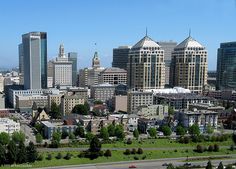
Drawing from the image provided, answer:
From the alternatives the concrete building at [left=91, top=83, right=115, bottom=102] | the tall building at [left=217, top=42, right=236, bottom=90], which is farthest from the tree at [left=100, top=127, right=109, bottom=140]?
the tall building at [left=217, top=42, right=236, bottom=90]

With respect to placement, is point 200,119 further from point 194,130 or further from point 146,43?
point 146,43

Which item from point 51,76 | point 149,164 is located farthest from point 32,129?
point 51,76

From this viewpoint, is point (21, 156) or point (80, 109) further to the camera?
point (80, 109)

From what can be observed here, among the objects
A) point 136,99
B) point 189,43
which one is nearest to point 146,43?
point 189,43

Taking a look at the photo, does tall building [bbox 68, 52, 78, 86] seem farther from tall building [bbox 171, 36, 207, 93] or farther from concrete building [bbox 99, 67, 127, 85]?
tall building [bbox 171, 36, 207, 93]

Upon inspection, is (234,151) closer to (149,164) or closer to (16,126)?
(149,164)

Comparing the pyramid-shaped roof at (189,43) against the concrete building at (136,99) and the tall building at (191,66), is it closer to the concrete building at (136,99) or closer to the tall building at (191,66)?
the tall building at (191,66)

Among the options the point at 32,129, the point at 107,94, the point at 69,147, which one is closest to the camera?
the point at 69,147

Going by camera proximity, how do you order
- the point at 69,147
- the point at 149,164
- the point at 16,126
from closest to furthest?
1. the point at 149,164
2. the point at 69,147
3. the point at 16,126
